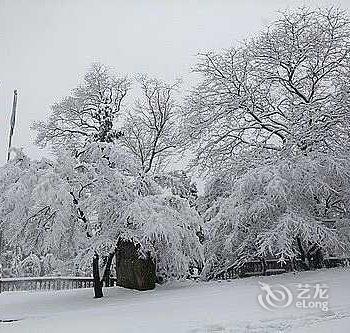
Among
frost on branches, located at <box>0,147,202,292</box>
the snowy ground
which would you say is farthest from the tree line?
the snowy ground

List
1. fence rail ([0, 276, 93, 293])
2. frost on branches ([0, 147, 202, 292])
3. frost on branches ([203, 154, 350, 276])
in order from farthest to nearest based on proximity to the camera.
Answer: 1. fence rail ([0, 276, 93, 293])
2. frost on branches ([203, 154, 350, 276])
3. frost on branches ([0, 147, 202, 292])

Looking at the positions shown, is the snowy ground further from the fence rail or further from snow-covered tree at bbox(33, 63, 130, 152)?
snow-covered tree at bbox(33, 63, 130, 152)

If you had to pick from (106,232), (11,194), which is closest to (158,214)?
(106,232)

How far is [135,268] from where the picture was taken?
13789 millimetres

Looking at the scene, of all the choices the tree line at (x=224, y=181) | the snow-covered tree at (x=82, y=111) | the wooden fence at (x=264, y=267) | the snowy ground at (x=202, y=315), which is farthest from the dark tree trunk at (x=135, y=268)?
the snow-covered tree at (x=82, y=111)

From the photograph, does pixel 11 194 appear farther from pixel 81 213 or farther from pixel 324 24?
pixel 324 24

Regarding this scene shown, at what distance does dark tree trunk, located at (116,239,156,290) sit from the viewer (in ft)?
44.1

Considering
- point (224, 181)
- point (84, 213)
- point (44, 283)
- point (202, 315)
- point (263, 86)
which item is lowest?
point (202, 315)

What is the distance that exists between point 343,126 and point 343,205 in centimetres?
230

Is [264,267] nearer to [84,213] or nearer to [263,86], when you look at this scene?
[263,86]

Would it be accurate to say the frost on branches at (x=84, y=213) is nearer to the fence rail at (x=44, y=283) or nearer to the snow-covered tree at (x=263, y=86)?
the snow-covered tree at (x=263, y=86)

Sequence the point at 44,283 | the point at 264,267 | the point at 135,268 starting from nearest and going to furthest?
the point at 135,268 < the point at 264,267 < the point at 44,283

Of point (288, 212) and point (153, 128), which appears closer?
point (288, 212)

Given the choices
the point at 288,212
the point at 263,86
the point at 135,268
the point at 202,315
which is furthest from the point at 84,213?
the point at 263,86
